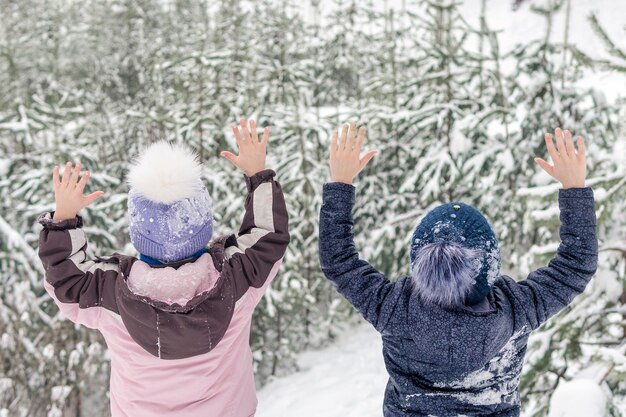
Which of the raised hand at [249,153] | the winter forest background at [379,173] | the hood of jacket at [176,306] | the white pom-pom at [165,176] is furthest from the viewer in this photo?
the winter forest background at [379,173]

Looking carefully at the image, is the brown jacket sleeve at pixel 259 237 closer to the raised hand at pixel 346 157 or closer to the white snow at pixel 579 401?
the raised hand at pixel 346 157

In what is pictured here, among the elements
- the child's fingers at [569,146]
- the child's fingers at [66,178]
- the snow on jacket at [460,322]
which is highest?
the child's fingers at [569,146]

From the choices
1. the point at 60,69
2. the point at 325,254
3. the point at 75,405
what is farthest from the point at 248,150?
the point at 60,69

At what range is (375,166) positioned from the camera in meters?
10.0

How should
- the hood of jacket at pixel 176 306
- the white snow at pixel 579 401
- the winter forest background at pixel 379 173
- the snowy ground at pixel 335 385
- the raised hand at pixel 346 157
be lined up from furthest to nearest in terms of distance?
the snowy ground at pixel 335 385 < the winter forest background at pixel 379 173 < the white snow at pixel 579 401 < the raised hand at pixel 346 157 < the hood of jacket at pixel 176 306

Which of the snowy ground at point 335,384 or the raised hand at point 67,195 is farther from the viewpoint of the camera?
the snowy ground at point 335,384

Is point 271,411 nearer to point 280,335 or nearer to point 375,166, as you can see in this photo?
point 280,335

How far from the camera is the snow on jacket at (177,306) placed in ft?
6.32

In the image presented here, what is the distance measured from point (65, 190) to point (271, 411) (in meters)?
7.16

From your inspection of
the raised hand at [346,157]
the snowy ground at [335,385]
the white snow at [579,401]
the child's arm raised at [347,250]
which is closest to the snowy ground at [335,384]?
the snowy ground at [335,385]

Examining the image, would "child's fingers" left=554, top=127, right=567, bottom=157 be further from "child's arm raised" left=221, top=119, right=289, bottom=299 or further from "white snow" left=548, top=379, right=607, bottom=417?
"white snow" left=548, top=379, right=607, bottom=417

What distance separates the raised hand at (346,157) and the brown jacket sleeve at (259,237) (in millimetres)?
257

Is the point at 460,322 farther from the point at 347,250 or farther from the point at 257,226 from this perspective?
the point at 257,226

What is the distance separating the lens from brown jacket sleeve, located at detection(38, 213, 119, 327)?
1939 mm
